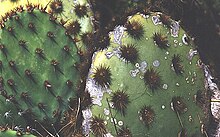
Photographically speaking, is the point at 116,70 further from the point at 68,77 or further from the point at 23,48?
the point at 23,48

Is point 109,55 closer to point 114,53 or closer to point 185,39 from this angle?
point 114,53

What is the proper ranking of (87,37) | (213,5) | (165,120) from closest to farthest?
(165,120) → (87,37) → (213,5)

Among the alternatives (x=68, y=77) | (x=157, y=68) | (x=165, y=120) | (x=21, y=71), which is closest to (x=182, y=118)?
(x=165, y=120)

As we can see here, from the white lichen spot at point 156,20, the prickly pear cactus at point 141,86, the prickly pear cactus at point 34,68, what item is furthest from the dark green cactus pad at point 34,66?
the white lichen spot at point 156,20

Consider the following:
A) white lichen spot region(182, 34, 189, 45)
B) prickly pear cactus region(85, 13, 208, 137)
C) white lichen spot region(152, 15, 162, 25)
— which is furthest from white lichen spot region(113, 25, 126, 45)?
white lichen spot region(182, 34, 189, 45)

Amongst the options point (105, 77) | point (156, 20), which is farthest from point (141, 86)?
point (156, 20)

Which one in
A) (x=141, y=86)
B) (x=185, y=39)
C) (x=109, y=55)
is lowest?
(x=141, y=86)

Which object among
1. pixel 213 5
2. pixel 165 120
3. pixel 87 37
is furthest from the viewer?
pixel 213 5

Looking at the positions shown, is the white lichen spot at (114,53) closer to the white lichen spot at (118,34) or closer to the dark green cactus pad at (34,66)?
the white lichen spot at (118,34)
